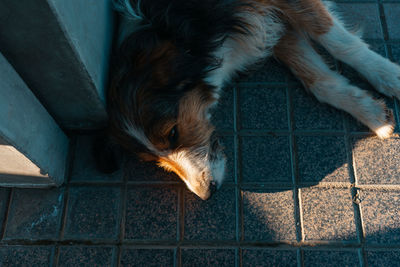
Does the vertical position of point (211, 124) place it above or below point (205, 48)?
below

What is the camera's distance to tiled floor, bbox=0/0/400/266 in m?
2.34

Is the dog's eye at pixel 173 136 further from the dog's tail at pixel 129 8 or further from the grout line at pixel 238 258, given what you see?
the grout line at pixel 238 258

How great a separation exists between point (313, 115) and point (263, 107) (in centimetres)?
39

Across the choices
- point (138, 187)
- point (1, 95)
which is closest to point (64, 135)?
point (138, 187)

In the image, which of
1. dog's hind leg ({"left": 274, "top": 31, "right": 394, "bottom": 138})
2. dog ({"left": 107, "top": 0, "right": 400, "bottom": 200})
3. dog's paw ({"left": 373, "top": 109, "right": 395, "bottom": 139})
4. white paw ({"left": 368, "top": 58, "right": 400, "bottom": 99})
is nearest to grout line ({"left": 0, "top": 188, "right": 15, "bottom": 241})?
dog ({"left": 107, "top": 0, "right": 400, "bottom": 200})

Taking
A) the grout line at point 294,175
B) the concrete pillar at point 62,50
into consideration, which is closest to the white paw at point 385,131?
the grout line at point 294,175

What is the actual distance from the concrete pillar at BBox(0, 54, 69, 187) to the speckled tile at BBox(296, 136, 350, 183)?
1.78 meters

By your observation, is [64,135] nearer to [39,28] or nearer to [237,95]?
[39,28]

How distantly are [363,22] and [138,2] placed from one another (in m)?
1.96

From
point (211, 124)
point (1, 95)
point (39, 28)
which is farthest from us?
point (211, 124)

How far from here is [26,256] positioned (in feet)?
7.77

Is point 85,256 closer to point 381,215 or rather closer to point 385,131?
point 381,215

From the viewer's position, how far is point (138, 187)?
249 cm

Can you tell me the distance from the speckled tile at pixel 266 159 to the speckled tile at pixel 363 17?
3.97 ft
